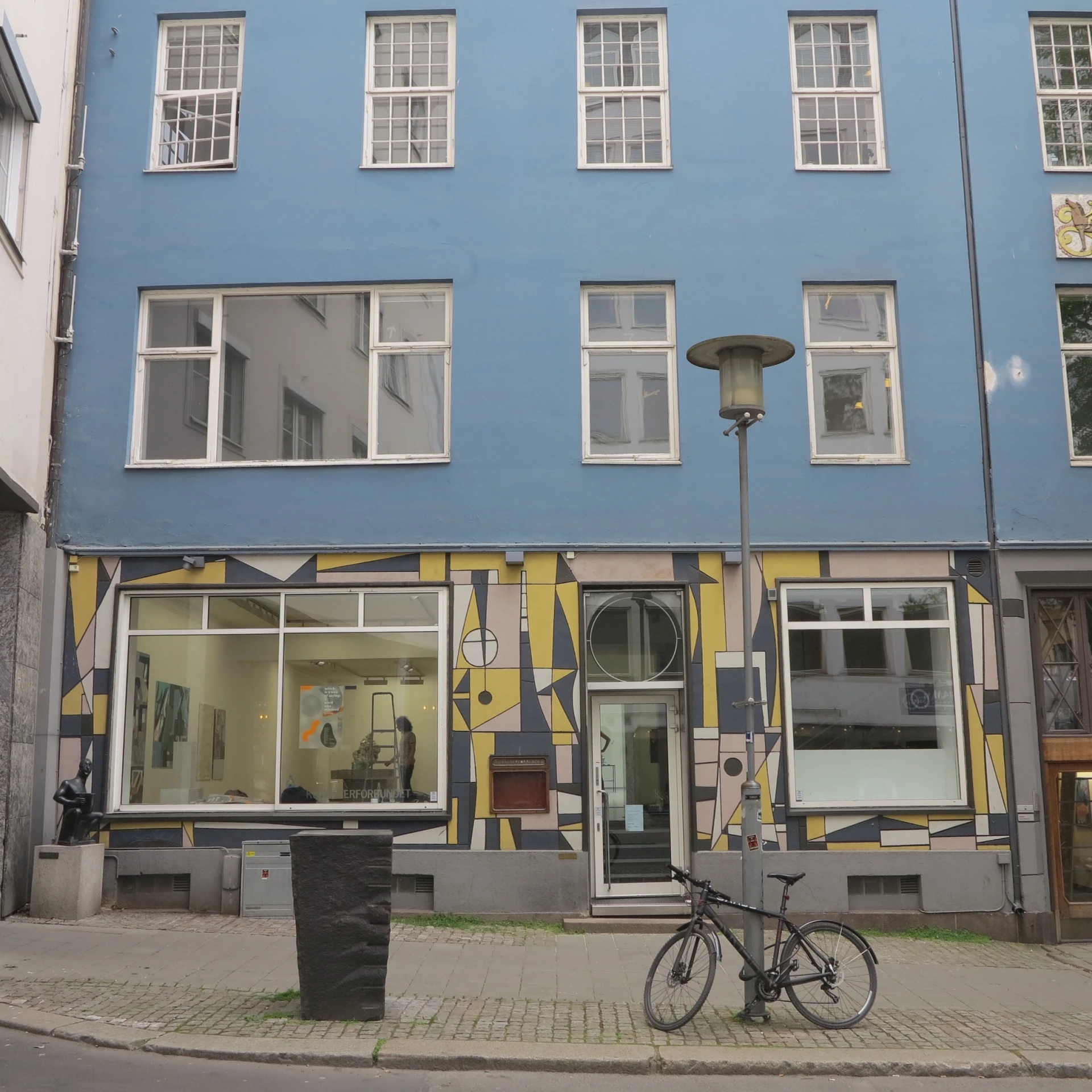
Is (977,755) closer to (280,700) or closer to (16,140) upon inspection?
(280,700)

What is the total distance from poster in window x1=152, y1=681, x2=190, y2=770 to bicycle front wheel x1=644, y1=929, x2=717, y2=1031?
6671mm

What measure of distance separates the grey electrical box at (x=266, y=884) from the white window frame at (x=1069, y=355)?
9424 millimetres

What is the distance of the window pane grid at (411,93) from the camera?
14078mm

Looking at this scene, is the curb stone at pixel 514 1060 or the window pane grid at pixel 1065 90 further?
the window pane grid at pixel 1065 90

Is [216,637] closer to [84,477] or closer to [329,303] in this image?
[84,477]

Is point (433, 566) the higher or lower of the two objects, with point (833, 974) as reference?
higher

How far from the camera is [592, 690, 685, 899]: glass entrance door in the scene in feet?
42.1

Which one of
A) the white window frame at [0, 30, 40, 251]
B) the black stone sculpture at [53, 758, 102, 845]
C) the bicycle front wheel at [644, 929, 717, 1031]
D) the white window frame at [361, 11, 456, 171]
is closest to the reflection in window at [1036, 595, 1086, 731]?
the bicycle front wheel at [644, 929, 717, 1031]

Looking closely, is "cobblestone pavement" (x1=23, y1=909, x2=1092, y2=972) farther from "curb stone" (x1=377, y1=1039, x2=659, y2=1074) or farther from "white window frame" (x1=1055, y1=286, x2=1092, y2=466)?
"white window frame" (x1=1055, y1=286, x2=1092, y2=466)

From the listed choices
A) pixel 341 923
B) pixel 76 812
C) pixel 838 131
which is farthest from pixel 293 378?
pixel 341 923

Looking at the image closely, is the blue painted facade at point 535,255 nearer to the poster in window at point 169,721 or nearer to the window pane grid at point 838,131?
the window pane grid at point 838,131

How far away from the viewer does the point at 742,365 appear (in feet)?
29.4

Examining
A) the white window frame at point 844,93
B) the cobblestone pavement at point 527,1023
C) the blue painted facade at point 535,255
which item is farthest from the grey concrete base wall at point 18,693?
the white window frame at point 844,93

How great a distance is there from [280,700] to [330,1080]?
6144mm
